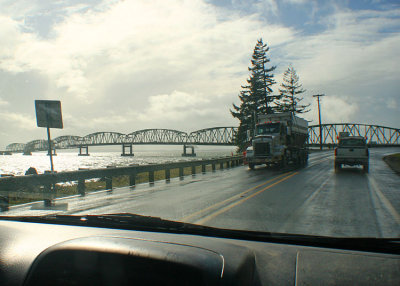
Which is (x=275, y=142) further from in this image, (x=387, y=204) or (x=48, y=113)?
(x=48, y=113)

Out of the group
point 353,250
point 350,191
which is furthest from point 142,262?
point 350,191

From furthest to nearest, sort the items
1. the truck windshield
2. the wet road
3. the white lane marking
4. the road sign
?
the truck windshield → the road sign → the white lane marking → the wet road

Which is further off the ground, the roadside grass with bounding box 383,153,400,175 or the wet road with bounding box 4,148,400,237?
the wet road with bounding box 4,148,400,237

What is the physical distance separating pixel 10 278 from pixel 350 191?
1071 centimetres

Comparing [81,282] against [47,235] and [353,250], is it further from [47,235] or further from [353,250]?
[353,250]

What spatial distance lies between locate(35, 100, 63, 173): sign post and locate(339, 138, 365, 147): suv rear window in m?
17.5

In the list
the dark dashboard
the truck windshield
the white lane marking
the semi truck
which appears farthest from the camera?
the truck windshield

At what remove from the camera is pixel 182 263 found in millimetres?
1946

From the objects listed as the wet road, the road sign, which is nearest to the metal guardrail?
the wet road

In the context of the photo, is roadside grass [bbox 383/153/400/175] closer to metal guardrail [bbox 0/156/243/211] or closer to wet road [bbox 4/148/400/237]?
wet road [bbox 4/148/400/237]

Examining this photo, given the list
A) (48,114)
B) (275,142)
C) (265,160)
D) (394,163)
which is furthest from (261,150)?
(48,114)

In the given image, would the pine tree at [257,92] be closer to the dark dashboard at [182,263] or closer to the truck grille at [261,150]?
the truck grille at [261,150]

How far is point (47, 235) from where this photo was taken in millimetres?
2828

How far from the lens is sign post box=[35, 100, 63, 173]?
1112cm
